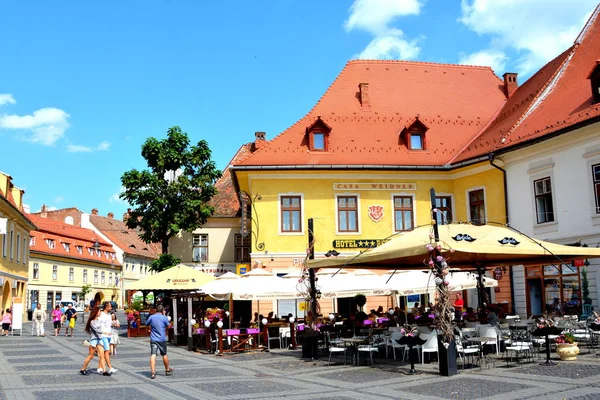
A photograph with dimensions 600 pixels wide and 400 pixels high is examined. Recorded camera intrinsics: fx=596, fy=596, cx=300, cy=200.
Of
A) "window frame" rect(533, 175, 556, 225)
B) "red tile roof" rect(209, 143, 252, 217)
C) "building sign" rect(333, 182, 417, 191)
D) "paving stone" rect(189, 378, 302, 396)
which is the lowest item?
"paving stone" rect(189, 378, 302, 396)

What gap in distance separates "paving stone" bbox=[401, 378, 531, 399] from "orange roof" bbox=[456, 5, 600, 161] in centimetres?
1288

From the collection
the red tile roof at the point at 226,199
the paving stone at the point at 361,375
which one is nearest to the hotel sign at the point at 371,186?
the red tile roof at the point at 226,199

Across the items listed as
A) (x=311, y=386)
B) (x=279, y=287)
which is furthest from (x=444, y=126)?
(x=311, y=386)

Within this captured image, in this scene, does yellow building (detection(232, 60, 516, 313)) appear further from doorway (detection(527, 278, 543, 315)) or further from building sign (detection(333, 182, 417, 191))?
doorway (detection(527, 278, 543, 315))

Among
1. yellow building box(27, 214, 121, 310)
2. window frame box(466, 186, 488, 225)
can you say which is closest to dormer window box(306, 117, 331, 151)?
window frame box(466, 186, 488, 225)

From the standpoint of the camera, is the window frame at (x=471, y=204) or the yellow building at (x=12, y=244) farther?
the yellow building at (x=12, y=244)

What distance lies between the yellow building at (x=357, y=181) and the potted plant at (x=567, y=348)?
A: 11612mm

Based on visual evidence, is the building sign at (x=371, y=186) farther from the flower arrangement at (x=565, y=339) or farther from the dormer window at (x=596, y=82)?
the flower arrangement at (x=565, y=339)

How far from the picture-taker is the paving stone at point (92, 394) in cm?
1035

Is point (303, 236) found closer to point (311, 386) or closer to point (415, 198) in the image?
point (415, 198)

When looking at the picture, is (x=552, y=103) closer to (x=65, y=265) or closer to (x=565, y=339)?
(x=565, y=339)

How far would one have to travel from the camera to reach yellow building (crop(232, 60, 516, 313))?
88.1 ft

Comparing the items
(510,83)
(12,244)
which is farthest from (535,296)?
(12,244)

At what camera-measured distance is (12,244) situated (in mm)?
37875
